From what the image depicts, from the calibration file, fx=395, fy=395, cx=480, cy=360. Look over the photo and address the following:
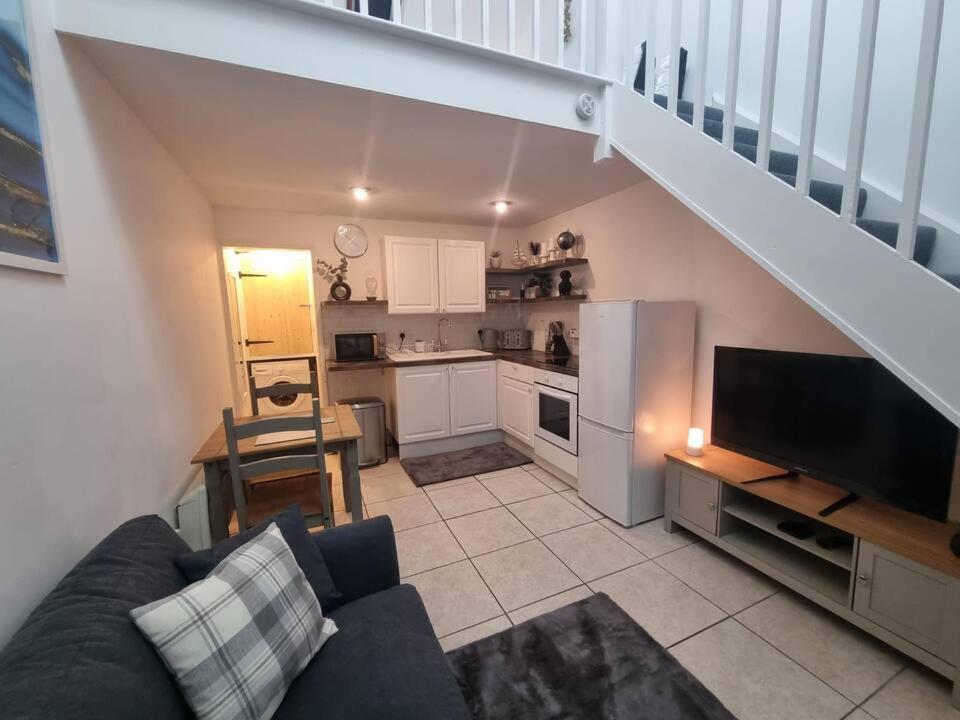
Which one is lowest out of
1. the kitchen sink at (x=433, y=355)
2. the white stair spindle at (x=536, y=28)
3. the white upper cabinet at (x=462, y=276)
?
the kitchen sink at (x=433, y=355)

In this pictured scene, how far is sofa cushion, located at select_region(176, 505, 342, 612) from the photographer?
1209 mm

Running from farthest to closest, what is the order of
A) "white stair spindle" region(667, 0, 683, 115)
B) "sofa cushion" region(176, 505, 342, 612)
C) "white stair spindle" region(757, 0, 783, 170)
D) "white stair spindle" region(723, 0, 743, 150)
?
"white stair spindle" region(667, 0, 683, 115)
"white stair spindle" region(723, 0, 743, 150)
"white stair spindle" region(757, 0, 783, 170)
"sofa cushion" region(176, 505, 342, 612)

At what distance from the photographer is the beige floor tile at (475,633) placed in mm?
1682

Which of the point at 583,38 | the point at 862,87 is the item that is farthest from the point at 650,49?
the point at 862,87

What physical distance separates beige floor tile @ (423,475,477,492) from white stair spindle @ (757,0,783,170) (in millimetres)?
2762

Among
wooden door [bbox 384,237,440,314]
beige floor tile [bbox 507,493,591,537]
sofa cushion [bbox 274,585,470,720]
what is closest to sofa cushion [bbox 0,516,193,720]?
sofa cushion [bbox 274,585,470,720]

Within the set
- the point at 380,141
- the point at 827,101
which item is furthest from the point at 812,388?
the point at 380,141

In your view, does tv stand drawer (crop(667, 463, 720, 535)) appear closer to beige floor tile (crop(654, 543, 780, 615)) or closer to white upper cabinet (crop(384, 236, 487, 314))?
beige floor tile (crop(654, 543, 780, 615))

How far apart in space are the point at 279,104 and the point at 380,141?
537mm

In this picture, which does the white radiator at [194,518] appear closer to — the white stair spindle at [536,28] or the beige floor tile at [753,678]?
the beige floor tile at [753,678]

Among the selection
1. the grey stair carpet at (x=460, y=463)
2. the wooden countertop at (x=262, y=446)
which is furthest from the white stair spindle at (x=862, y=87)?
the grey stair carpet at (x=460, y=463)

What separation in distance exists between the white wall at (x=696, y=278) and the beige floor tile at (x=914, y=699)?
133 cm

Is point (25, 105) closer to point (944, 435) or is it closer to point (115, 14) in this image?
point (115, 14)

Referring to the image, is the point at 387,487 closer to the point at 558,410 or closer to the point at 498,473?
the point at 498,473
